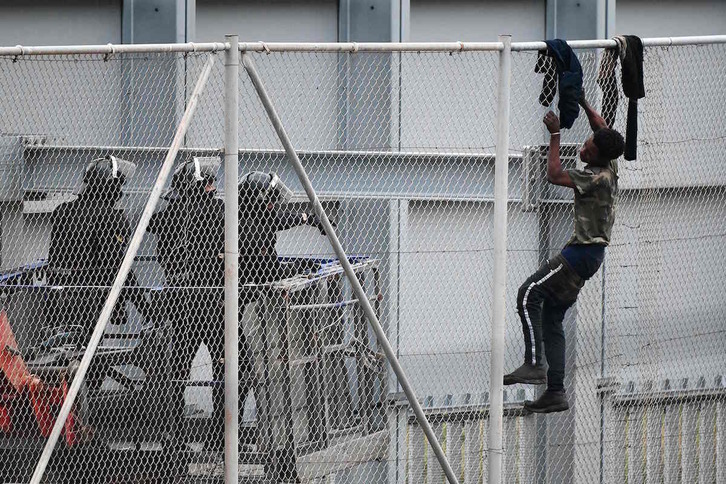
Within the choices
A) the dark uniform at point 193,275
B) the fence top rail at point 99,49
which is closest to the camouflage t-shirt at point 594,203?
the dark uniform at point 193,275

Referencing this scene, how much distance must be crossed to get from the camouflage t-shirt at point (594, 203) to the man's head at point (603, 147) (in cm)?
7

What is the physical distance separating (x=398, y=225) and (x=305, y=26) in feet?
12.1

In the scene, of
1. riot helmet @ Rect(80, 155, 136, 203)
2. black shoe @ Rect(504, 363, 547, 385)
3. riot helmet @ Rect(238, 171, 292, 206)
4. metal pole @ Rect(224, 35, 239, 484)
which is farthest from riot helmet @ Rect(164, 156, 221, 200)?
black shoe @ Rect(504, 363, 547, 385)

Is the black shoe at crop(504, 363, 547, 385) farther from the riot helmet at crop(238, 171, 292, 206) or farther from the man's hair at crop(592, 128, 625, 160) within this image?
the riot helmet at crop(238, 171, 292, 206)

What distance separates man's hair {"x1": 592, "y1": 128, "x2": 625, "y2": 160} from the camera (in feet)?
25.3

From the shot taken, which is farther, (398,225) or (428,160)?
(398,225)

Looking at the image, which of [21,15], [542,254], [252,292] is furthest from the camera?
[21,15]

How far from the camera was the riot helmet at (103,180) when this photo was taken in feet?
25.6

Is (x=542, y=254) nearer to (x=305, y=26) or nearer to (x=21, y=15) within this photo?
(x=305, y=26)

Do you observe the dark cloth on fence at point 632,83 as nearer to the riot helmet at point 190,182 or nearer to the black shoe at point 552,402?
the black shoe at point 552,402

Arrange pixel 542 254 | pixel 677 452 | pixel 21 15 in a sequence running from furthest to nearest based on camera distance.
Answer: pixel 21 15 < pixel 677 452 < pixel 542 254

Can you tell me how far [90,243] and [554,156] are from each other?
10.1 ft

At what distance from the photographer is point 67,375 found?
25.7 ft

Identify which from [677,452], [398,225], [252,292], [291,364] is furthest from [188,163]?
[677,452]
